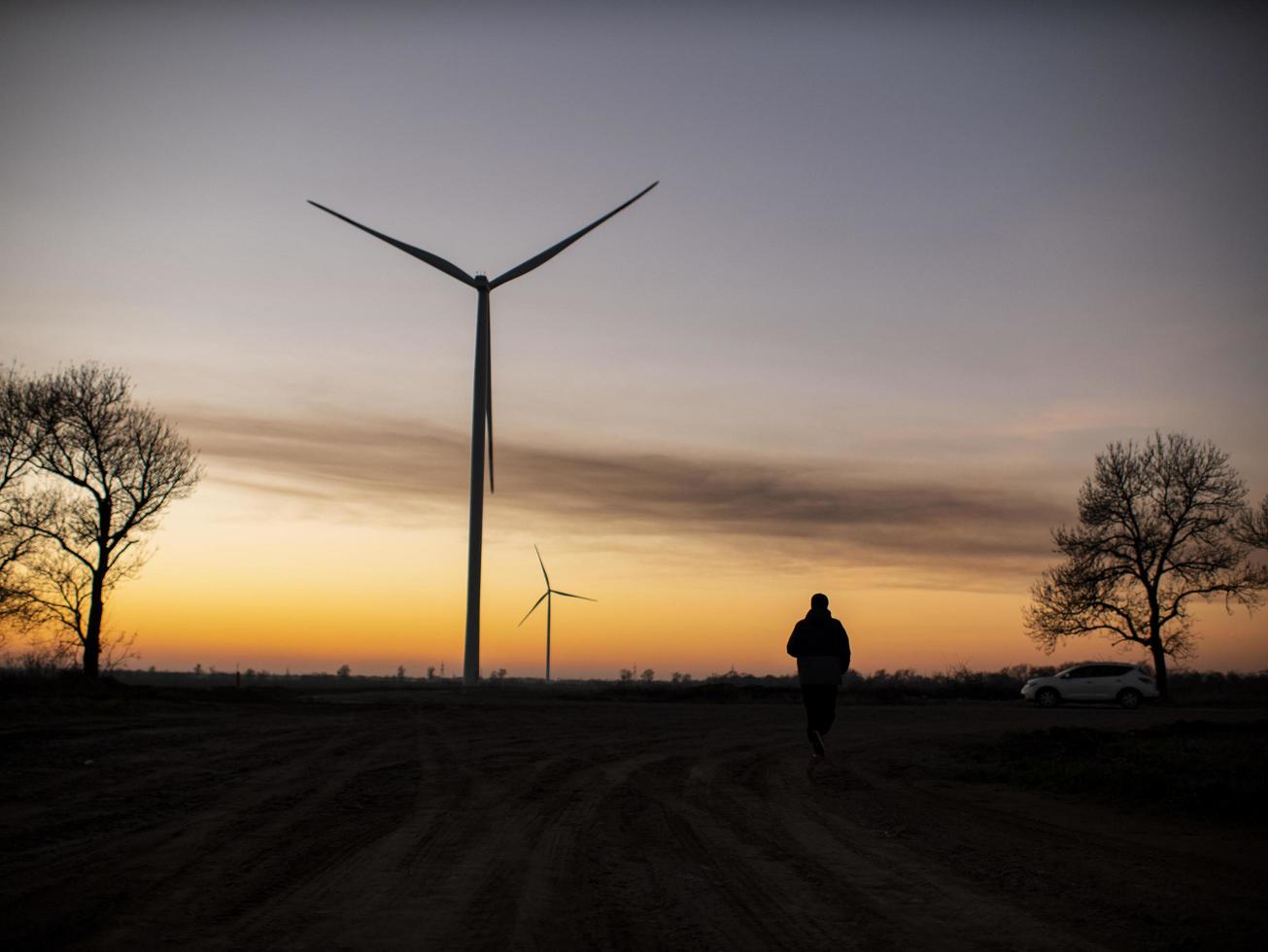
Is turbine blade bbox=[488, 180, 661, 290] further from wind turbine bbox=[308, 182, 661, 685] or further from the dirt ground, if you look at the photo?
the dirt ground

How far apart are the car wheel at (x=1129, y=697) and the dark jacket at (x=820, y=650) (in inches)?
1230

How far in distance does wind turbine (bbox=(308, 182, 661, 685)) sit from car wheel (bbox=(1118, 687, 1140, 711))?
25946 mm

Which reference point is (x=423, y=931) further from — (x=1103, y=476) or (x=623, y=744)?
(x=1103, y=476)

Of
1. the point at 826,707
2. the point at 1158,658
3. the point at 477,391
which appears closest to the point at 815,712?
the point at 826,707

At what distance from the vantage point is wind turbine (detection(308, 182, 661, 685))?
128 ft

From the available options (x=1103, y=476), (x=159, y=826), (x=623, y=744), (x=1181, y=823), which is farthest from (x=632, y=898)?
(x=1103, y=476)

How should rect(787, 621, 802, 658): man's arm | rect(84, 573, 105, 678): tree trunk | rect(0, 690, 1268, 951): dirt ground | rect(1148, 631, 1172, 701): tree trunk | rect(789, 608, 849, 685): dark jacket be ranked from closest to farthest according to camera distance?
rect(0, 690, 1268, 951): dirt ground → rect(789, 608, 849, 685): dark jacket → rect(787, 621, 802, 658): man's arm → rect(84, 573, 105, 678): tree trunk → rect(1148, 631, 1172, 701): tree trunk

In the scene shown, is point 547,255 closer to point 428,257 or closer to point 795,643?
point 428,257

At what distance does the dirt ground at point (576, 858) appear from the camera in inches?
217

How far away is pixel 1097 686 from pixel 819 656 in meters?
31.3

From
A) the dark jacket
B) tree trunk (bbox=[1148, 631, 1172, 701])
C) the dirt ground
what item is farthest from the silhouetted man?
tree trunk (bbox=[1148, 631, 1172, 701])

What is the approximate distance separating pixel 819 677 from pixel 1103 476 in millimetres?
42077

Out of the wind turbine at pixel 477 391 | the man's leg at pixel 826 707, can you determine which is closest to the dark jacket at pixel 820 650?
the man's leg at pixel 826 707

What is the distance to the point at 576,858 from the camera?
7.38 meters
